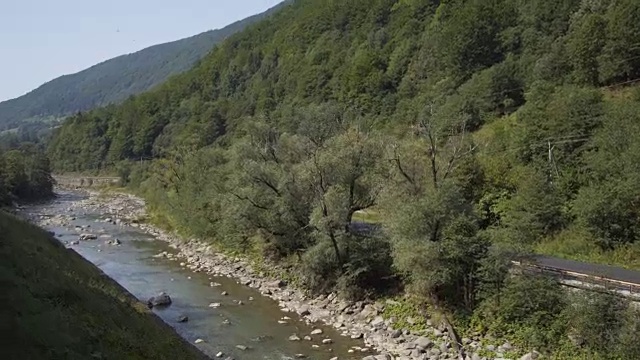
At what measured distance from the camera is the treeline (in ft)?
281

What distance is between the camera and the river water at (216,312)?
23484 millimetres

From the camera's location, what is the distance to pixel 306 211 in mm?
34125

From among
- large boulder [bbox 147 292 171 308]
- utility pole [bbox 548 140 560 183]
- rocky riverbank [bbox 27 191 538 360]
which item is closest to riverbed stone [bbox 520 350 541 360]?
rocky riverbank [bbox 27 191 538 360]

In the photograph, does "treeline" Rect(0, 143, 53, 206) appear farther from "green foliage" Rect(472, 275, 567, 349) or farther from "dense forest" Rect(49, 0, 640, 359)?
"green foliage" Rect(472, 275, 567, 349)

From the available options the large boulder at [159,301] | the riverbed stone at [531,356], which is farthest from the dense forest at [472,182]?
the large boulder at [159,301]

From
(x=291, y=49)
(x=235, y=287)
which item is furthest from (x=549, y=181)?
(x=291, y=49)

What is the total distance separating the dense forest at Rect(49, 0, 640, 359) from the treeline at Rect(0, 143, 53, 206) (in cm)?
3063

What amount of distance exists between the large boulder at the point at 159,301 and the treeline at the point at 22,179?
187 feet

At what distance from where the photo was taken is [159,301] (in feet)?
99.7

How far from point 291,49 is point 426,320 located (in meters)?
129

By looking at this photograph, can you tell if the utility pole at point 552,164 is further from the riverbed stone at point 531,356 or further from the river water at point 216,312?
the river water at point 216,312

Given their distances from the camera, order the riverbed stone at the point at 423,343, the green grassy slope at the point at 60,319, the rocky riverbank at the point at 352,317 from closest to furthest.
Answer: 1. the green grassy slope at the point at 60,319
2. the rocky riverbank at the point at 352,317
3. the riverbed stone at the point at 423,343

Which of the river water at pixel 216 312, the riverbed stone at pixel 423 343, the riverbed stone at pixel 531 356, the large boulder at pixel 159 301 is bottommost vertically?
the riverbed stone at pixel 423 343

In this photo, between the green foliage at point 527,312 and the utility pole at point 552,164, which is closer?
the green foliage at point 527,312
